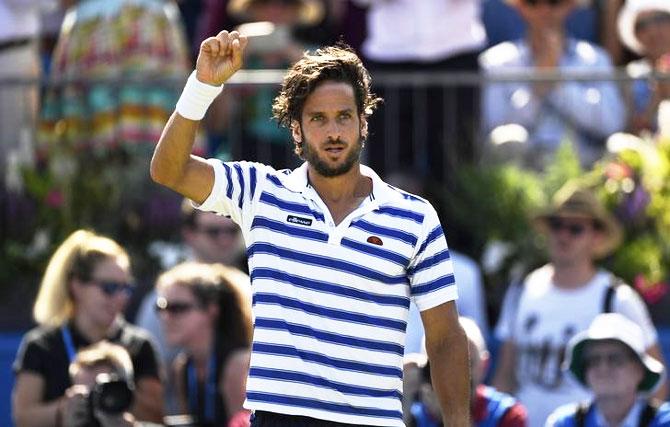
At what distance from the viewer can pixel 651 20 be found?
10.7m

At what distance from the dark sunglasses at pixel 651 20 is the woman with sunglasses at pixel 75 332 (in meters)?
3.71

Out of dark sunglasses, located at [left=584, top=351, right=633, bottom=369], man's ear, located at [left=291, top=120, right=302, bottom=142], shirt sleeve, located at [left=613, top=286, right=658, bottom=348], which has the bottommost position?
dark sunglasses, located at [left=584, top=351, right=633, bottom=369]

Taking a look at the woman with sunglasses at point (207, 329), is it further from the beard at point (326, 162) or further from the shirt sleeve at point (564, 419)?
the beard at point (326, 162)

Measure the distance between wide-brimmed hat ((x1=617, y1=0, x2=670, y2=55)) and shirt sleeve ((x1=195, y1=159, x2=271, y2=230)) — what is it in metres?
5.82

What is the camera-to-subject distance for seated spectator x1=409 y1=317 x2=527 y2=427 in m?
7.70

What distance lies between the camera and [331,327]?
5262 mm

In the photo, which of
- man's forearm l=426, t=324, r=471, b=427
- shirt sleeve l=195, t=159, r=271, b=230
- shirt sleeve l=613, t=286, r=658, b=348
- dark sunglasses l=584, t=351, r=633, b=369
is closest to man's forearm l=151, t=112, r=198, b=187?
shirt sleeve l=195, t=159, r=271, b=230

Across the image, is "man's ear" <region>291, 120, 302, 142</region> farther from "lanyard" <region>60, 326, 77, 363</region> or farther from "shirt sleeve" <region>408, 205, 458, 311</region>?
"lanyard" <region>60, 326, 77, 363</region>

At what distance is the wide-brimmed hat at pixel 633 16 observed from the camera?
10750mm

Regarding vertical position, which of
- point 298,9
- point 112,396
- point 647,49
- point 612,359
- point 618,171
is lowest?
point 112,396

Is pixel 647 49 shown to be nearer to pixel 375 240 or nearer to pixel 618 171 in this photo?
pixel 618 171

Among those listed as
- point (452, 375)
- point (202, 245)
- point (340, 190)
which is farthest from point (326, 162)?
point (202, 245)

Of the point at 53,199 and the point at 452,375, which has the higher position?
the point at 53,199

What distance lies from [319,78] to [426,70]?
543 centimetres
